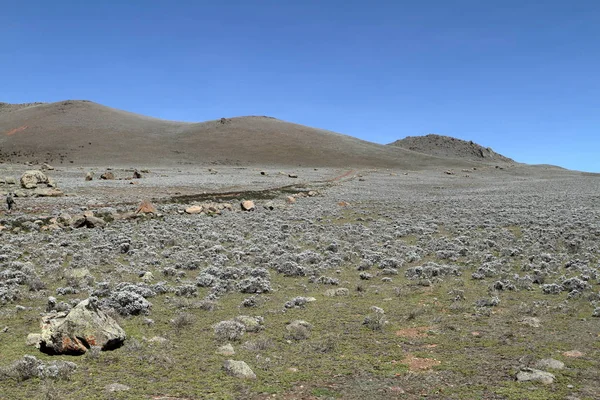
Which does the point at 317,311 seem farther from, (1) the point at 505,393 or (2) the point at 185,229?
(2) the point at 185,229

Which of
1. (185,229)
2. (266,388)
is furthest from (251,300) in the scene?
(185,229)

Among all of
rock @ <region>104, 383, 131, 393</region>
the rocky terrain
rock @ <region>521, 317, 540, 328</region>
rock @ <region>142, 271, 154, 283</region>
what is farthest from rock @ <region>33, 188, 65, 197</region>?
rock @ <region>521, 317, 540, 328</region>

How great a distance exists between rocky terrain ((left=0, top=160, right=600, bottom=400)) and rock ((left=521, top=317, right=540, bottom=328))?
0.17 feet

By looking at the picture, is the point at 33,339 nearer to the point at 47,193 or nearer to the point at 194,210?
the point at 194,210

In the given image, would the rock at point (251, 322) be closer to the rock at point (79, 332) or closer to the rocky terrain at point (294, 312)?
the rocky terrain at point (294, 312)

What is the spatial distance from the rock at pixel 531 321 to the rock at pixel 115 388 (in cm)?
959

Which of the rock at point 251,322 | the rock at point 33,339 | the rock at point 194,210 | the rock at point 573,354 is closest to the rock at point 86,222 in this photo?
the rock at point 194,210

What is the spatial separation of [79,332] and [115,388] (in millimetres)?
2058

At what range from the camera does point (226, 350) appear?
948 centimetres

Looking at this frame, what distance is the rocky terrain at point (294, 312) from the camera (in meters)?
8.06

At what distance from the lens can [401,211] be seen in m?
36.7

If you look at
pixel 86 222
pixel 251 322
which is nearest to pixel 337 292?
pixel 251 322

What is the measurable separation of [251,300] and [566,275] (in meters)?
11.7

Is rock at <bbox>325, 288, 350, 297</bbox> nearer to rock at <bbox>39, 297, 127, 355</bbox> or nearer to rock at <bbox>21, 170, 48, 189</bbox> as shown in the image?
rock at <bbox>39, 297, 127, 355</bbox>
